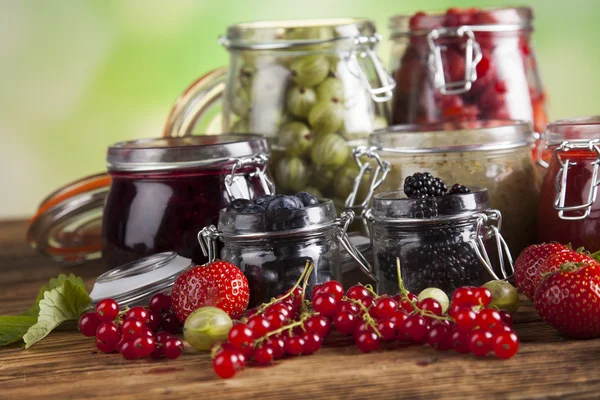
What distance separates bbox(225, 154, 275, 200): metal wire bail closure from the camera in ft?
3.94

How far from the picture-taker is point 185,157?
1189 millimetres

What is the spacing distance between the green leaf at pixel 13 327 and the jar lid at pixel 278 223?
0.27 m

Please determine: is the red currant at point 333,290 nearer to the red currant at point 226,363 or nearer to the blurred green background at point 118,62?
the red currant at point 226,363

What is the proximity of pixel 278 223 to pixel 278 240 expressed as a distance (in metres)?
0.02

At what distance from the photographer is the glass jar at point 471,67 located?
1.44m

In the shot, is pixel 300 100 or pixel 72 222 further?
pixel 72 222

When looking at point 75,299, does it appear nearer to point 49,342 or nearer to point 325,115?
point 49,342

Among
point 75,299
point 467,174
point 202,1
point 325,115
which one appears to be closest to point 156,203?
point 75,299

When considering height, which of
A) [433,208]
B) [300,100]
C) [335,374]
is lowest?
[335,374]

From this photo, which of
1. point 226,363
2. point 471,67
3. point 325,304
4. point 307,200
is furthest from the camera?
point 471,67

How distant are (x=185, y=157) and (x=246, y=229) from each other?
0.19 m

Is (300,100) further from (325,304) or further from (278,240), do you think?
(325,304)

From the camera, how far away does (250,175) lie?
124cm

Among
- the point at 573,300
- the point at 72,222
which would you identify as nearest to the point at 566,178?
the point at 573,300
